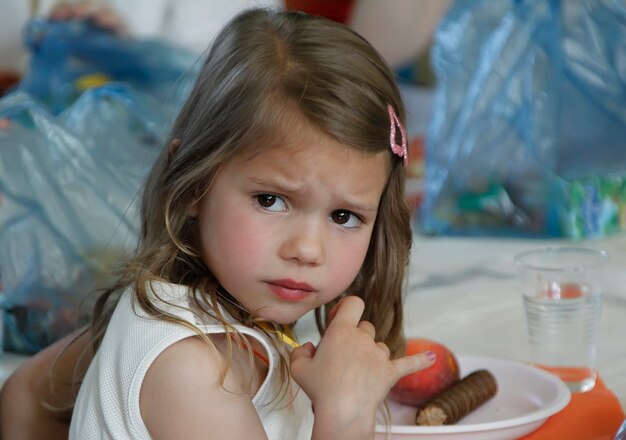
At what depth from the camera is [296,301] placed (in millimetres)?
871

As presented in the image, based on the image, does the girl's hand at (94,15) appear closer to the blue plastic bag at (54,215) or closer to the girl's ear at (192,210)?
the blue plastic bag at (54,215)

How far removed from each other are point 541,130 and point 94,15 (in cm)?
108

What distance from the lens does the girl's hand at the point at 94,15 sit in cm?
242

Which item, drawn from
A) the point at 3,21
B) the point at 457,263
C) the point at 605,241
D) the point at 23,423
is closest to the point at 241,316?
the point at 23,423

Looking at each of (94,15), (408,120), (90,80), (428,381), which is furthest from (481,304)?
(94,15)

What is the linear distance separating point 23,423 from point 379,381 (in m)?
0.48

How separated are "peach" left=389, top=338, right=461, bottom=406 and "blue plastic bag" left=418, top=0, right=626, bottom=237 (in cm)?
96

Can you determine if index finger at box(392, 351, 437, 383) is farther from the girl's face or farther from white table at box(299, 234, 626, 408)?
white table at box(299, 234, 626, 408)

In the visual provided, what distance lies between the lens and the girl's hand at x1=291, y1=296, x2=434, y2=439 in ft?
2.67

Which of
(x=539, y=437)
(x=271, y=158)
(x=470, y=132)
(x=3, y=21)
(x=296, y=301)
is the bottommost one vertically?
(x=3, y=21)

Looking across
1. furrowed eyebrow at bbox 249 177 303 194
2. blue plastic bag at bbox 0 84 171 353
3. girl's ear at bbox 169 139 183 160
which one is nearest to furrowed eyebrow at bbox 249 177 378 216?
furrowed eyebrow at bbox 249 177 303 194

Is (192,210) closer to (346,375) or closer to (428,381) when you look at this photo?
(346,375)

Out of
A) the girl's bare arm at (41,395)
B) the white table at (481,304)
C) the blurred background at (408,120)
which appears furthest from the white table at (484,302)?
the girl's bare arm at (41,395)

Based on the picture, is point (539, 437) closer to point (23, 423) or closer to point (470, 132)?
point (23, 423)
